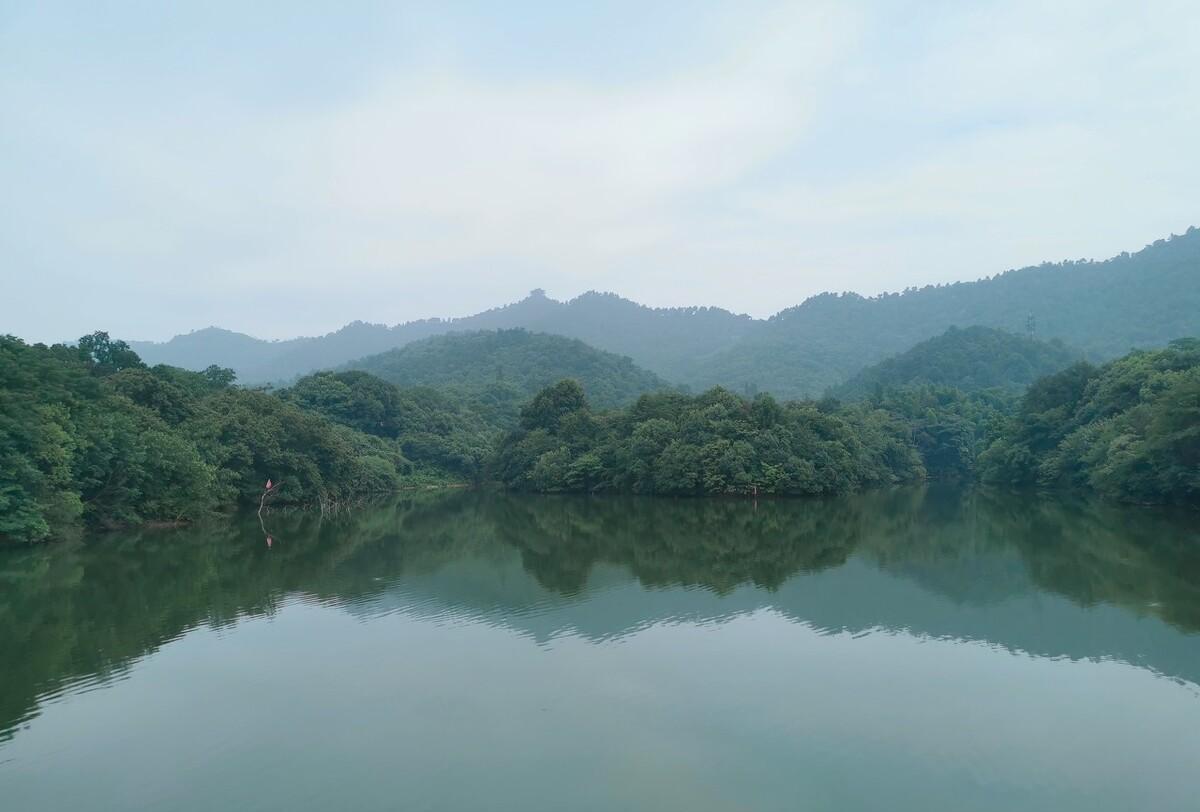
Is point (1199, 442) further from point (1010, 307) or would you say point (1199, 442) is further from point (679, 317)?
point (679, 317)

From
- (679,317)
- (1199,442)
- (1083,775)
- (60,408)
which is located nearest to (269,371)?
(679,317)

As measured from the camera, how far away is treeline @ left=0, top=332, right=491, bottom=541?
19719mm

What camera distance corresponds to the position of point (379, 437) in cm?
4884

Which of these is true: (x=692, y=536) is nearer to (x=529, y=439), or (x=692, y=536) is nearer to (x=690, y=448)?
(x=690, y=448)

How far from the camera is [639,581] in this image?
1525 centimetres

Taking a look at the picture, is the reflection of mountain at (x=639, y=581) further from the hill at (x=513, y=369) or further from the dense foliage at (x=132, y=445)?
the hill at (x=513, y=369)

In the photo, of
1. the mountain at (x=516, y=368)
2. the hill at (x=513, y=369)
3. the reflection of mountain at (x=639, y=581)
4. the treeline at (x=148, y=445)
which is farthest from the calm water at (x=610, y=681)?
the mountain at (x=516, y=368)

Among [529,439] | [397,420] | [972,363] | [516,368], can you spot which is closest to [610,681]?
[529,439]

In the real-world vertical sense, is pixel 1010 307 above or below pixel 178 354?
below

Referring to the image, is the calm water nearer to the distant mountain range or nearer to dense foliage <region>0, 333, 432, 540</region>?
dense foliage <region>0, 333, 432, 540</region>

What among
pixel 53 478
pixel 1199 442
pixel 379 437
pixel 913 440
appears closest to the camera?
pixel 53 478

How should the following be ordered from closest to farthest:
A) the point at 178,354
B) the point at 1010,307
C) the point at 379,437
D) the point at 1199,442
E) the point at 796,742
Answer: the point at 796,742 → the point at 1199,442 → the point at 379,437 → the point at 1010,307 → the point at 178,354

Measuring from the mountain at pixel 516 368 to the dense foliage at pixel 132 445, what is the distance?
1325 inches

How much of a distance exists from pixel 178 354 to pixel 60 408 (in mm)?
165651
